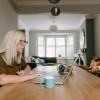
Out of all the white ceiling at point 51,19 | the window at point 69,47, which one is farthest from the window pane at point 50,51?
the white ceiling at point 51,19

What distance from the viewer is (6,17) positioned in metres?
4.46

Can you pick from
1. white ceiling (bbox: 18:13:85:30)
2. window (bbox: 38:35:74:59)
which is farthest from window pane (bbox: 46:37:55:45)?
white ceiling (bbox: 18:13:85:30)

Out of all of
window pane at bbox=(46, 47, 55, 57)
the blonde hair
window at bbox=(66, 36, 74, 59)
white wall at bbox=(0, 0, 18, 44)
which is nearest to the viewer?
the blonde hair

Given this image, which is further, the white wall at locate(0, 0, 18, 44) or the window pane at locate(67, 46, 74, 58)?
the window pane at locate(67, 46, 74, 58)

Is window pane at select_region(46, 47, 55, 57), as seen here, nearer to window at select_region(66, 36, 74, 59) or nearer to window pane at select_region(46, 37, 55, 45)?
window pane at select_region(46, 37, 55, 45)

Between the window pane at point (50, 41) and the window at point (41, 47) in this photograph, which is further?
the window pane at point (50, 41)

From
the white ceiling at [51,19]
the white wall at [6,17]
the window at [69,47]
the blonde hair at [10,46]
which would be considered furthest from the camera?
the window at [69,47]

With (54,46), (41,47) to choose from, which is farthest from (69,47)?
(41,47)

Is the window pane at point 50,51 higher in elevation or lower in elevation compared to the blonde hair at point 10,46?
lower

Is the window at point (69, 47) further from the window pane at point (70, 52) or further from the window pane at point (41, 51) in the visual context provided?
the window pane at point (41, 51)

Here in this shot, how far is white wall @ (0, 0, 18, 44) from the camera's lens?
407cm

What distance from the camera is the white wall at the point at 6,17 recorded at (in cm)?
407

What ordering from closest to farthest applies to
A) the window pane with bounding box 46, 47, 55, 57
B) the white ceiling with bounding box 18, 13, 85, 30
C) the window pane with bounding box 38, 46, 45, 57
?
1. the white ceiling with bounding box 18, 13, 85, 30
2. the window pane with bounding box 38, 46, 45, 57
3. the window pane with bounding box 46, 47, 55, 57

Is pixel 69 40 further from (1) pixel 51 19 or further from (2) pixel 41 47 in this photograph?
(1) pixel 51 19
